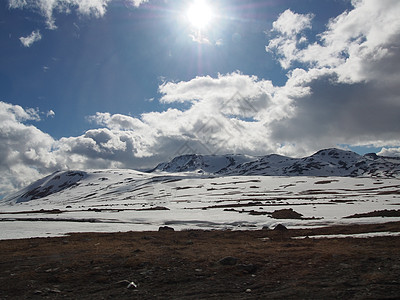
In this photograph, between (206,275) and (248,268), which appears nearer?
(206,275)

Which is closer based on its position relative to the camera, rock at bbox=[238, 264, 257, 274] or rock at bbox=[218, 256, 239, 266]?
rock at bbox=[238, 264, 257, 274]

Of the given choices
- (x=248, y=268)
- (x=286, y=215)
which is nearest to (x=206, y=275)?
(x=248, y=268)

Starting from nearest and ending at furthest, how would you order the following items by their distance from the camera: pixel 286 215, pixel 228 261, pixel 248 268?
pixel 248 268
pixel 228 261
pixel 286 215

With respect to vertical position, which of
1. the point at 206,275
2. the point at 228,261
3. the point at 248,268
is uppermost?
the point at 228,261

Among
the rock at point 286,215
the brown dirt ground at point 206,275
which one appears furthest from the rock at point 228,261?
the rock at point 286,215

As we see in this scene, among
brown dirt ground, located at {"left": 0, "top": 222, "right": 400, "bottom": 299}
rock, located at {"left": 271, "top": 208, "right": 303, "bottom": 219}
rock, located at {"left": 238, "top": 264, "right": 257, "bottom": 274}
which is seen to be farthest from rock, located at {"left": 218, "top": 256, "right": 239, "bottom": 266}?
rock, located at {"left": 271, "top": 208, "right": 303, "bottom": 219}

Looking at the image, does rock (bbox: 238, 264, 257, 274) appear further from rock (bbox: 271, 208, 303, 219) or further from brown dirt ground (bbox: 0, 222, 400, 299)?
rock (bbox: 271, 208, 303, 219)

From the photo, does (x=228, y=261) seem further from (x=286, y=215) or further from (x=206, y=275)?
(x=286, y=215)

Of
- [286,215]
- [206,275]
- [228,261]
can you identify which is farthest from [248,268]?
[286,215]

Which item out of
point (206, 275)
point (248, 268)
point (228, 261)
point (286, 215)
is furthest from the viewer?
point (286, 215)

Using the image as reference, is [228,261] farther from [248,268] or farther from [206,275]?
[206,275]

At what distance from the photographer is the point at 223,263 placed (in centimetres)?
1472

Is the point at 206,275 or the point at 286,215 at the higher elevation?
the point at 286,215

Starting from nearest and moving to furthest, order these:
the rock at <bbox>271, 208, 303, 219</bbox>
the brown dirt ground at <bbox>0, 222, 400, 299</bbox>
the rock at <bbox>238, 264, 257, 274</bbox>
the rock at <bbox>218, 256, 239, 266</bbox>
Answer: the brown dirt ground at <bbox>0, 222, 400, 299</bbox> → the rock at <bbox>238, 264, 257, 274</bbox> → the rock at <bbox>218, 256, 239, 266</bbox> → the rock at <bbox>271, 208, 303, 219</bbox>
